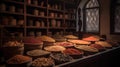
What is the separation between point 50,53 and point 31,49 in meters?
0.33

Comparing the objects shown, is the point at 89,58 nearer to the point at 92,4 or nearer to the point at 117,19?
the point at 117,19

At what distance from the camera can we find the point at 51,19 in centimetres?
477

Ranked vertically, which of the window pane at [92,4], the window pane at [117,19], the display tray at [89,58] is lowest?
the display tray at [89,58]

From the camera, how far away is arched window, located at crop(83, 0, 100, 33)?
5504 mm

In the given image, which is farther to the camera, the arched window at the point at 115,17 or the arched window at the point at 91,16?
the arched window at the point at 91,16

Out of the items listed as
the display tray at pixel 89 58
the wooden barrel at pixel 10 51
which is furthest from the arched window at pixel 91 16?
the wooden barrel at pixel 10 51

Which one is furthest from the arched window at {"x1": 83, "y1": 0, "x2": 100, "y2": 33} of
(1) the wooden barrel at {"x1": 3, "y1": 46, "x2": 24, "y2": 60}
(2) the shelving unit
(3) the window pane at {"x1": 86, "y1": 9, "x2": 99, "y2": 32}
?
(1) the wooden barrel at {"x1": 3, "y1": 46, "x2": 24, "y2": 60}

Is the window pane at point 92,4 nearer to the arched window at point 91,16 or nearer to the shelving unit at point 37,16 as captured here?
the arched window at point 91,16

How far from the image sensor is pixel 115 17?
5023 mm

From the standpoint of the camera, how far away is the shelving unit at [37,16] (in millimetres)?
3662

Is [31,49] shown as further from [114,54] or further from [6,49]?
[114,54]

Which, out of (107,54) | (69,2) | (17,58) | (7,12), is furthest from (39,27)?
(17,58)

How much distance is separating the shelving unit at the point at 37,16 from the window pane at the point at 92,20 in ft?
1.75

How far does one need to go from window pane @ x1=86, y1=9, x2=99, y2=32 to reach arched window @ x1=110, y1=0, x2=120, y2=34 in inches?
23.4
